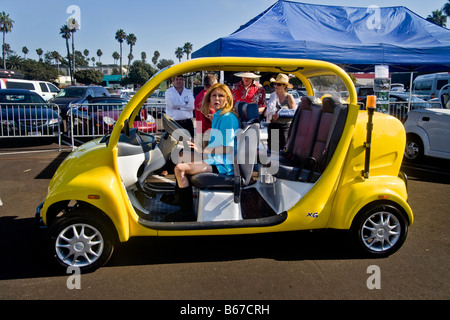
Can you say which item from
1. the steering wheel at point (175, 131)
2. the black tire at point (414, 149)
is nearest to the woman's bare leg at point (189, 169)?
Result: the steering wheel at point (175, 131)

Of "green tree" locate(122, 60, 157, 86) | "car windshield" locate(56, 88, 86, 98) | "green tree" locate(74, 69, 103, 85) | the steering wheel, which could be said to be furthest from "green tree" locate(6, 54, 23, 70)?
the steering wheel

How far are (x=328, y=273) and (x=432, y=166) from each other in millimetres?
5598

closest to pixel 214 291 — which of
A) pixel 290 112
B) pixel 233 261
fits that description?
pixel 233 261

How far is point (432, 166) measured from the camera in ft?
24.9

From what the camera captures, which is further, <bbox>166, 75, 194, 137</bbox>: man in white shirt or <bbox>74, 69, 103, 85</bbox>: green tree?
<bbox>74, 69, 103, 85</bbox>: green tree

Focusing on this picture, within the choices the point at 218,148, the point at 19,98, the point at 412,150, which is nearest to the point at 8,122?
the point at 19,98

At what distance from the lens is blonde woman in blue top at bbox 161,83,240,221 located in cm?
353

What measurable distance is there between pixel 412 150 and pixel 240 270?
235 inches

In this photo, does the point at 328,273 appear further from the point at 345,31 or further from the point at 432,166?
the point at 345,31

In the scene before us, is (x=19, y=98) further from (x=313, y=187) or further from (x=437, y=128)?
(x=437, y=128)

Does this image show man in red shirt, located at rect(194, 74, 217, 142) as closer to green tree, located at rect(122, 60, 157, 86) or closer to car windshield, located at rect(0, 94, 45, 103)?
car windshield, located at rect(0, 94, 45, 103)

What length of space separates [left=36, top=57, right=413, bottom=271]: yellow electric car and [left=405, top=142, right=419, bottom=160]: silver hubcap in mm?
4452
